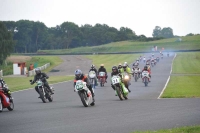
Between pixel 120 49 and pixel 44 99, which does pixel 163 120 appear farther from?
pixel 120 49

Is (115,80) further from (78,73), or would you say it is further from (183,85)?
(183,85)

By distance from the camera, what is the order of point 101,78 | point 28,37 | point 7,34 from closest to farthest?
point 101,78 < point 7,34 < point 28,37

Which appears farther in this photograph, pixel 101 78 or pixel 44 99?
pixel 101 78

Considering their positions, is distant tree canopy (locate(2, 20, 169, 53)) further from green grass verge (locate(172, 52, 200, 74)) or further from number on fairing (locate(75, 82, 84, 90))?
number on fairing (locate(75, 82, 84, 90))

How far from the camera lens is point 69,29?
187375mm

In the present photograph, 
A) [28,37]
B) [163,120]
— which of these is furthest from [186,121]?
[28,37]

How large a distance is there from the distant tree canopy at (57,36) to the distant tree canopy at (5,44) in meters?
31.7

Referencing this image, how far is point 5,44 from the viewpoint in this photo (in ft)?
279

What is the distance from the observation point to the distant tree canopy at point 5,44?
8157 cm

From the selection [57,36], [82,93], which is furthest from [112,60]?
[57,36]

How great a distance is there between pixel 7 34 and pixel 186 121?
80.1 m

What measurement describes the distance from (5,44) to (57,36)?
98066 mm

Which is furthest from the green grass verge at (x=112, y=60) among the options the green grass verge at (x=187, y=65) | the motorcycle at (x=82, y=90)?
the motorcycle at (x=82, y=90)

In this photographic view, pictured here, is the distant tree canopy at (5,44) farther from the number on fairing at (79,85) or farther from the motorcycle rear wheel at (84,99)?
the number on fairing at (79,85)
